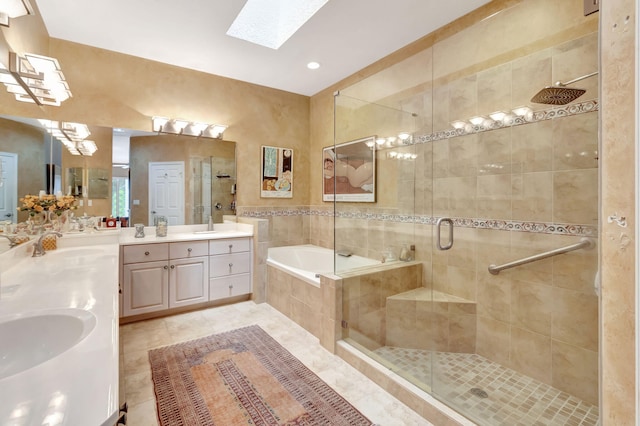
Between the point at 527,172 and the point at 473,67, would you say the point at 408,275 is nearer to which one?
the point at 527,172

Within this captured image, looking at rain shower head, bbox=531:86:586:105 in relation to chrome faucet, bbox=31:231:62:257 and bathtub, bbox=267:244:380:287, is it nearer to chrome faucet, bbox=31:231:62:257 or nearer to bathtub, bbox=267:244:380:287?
bathtub, bbox=267:244:380:287

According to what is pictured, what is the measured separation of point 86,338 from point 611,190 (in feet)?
4.21

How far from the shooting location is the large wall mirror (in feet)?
7.50

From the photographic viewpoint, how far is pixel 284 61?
3.30 metres

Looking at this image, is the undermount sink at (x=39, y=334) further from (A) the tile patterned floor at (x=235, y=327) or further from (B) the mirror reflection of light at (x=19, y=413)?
(A) the tile patterned floor at (x=235, y=327)

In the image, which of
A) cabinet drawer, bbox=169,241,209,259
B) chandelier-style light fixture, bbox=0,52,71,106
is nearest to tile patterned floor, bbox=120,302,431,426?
cabinet drawer, bbox=169,241,209,259

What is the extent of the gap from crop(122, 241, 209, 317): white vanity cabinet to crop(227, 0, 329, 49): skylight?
7.03 feet

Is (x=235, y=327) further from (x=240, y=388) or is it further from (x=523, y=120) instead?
(x=523, y=120)

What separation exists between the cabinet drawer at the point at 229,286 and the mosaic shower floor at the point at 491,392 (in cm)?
180

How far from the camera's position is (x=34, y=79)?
1.98 meters

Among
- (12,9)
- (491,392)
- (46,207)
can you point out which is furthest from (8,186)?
(491,392)

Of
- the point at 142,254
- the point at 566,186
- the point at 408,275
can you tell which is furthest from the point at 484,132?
the point at 142,254

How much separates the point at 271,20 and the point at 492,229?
269cm

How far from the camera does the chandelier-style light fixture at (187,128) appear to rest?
3327mm
